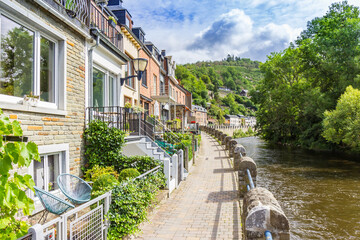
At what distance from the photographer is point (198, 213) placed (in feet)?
23.4

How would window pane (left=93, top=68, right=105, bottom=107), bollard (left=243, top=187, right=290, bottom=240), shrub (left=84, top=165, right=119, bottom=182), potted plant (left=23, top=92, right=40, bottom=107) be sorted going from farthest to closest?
window pane (left=93, top=68, right=105, bottom=107) → shrub (left=84, top=165, right=119, bottom=182) → potted plant (left=23, top=92, right=40, bottom=107) → bollard (left=243, top=187, right=290, bottom=240)

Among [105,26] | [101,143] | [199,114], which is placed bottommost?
[101,143]

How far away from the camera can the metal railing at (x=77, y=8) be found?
704cm

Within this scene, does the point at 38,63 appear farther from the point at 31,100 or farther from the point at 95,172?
the point at 95,172

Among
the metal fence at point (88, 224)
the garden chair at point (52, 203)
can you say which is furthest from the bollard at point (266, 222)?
the garden chair at point (52, 203)

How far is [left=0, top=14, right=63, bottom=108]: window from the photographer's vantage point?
5.39 m

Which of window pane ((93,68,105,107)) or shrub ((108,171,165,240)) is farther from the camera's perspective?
window pane ((93,68,105,107))

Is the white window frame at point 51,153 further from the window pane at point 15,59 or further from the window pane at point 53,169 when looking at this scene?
the window pane at point 15,59

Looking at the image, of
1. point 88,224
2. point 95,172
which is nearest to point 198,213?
point 95,172

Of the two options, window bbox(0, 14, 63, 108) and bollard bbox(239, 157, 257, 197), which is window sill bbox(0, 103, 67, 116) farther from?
bollard bbox(239, 157, 257, 197)

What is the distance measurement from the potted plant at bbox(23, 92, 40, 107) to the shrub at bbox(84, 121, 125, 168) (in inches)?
88.1

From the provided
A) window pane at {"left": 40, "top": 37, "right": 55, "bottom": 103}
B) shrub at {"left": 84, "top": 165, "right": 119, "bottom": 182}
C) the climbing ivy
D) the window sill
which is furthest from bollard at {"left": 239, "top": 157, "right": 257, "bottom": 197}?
the climbing ivy

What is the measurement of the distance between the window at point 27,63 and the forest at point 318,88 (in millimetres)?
A: 20456

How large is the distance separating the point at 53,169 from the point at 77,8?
4.59 m
